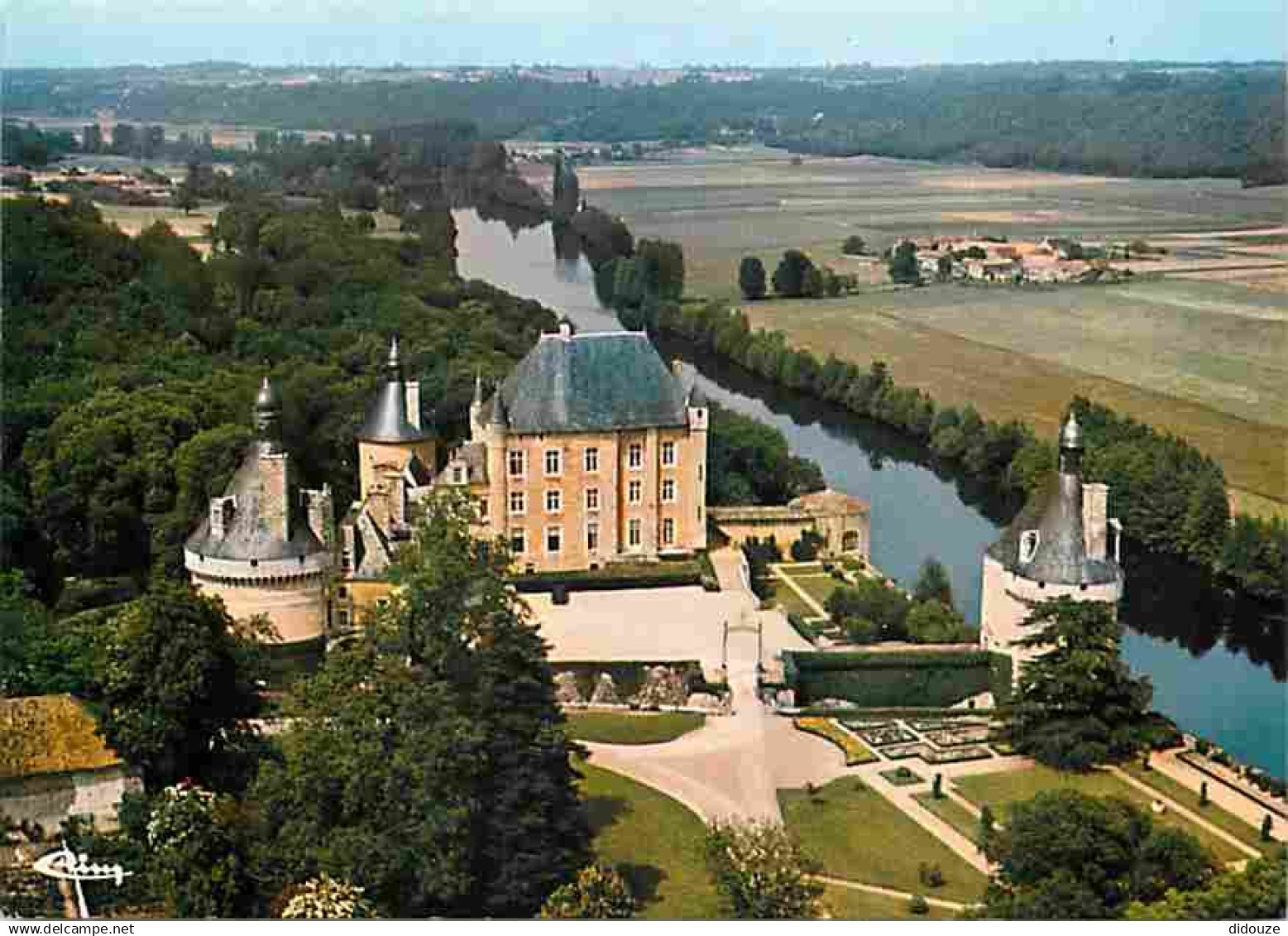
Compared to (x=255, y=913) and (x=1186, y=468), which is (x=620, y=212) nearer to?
(x=1186, y=468)

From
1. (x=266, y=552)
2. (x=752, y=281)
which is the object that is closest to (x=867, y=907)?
(x=266, y=552)

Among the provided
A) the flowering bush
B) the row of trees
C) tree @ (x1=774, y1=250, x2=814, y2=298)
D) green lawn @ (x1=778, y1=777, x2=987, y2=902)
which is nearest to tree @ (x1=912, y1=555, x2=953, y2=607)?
the row of trees

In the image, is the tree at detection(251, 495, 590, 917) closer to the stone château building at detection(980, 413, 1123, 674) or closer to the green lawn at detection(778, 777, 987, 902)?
the green lawn at detection(778, 777, 987, 902)

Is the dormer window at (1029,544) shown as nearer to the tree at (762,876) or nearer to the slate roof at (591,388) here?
the slate roof at (591,388)

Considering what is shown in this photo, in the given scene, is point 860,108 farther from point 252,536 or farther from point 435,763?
point 435,763

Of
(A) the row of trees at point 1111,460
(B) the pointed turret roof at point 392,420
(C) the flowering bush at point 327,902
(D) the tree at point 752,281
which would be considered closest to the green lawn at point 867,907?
(C) the flowering bush at point 327,902
